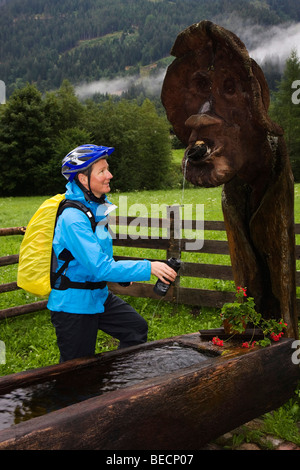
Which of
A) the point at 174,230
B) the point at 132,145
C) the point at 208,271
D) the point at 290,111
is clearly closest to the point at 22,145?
the point at 132,145

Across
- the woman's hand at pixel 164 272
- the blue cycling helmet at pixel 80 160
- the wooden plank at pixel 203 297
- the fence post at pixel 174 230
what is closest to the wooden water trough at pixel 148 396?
the woman's hand at pixel 164 272

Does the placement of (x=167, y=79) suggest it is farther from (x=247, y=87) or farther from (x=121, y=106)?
(x=121, y=106)

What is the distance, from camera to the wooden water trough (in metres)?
2.12

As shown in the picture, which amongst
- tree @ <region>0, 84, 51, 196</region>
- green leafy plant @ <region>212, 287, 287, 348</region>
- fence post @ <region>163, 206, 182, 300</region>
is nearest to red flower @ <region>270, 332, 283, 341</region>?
green leafy plant @ <region>212, 287, 287, 348</region>

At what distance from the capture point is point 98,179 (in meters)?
3.44

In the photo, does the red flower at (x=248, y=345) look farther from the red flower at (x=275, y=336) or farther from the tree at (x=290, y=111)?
the tree at (x=290, y=111)

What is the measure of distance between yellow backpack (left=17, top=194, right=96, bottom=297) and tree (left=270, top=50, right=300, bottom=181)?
3641 centimetres

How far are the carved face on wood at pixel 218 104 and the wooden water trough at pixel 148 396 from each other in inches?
47.8

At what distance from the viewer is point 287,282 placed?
328 cm

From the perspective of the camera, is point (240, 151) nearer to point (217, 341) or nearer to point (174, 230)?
point (217, 341)

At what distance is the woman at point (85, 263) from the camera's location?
10.4 ft

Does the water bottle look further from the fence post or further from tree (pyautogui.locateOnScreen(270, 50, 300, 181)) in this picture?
tree (pyautogui.locateOnScreen(270, 50, 300, 181))

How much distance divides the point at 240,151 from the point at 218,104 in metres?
0.32
